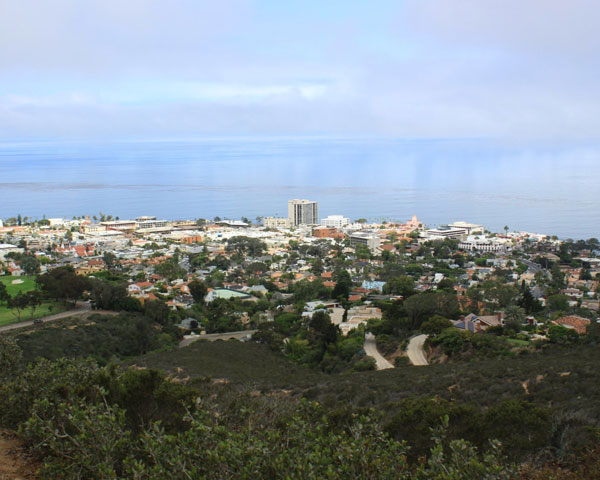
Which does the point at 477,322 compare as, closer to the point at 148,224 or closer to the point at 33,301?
the point at 33,301

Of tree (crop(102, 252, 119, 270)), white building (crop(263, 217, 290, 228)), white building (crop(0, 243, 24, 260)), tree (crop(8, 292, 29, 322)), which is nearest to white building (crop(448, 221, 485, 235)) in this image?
white building (crop(263, 217, 290, 228))

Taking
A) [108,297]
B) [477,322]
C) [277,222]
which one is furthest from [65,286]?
[277,222]

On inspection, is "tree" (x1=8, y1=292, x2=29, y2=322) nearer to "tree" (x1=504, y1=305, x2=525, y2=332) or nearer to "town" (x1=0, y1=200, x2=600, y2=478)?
"town" (x1=0, y1=200, x2=600, y2=478)

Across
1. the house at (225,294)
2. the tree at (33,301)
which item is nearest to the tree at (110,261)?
the house at (225,294)

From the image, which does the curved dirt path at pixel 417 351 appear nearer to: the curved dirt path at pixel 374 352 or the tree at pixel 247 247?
the curved dirt path at pixel 374 352

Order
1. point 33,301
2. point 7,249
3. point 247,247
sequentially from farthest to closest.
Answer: point 247,247, point 7,249, point 33,301

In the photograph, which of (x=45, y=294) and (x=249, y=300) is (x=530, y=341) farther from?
(x=45, y=294)

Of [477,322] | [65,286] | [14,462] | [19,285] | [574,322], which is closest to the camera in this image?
[14,462]
